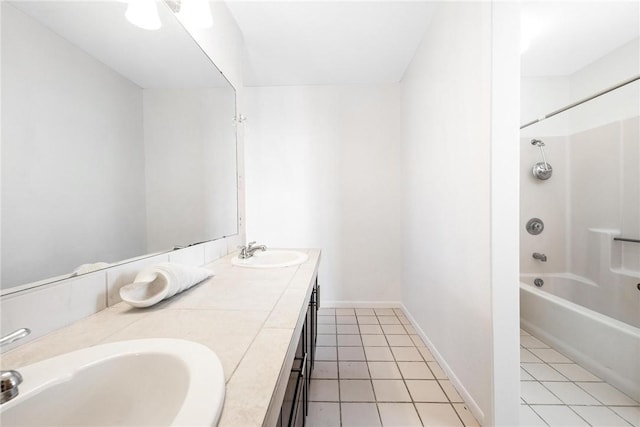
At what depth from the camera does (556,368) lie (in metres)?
1.54

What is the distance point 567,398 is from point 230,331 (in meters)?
1.86

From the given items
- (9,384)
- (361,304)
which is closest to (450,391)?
(361,304)

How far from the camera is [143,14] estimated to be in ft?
2.88

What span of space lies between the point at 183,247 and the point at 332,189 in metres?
1.74

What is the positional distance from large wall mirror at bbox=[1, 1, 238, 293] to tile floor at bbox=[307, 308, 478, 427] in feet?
3.85

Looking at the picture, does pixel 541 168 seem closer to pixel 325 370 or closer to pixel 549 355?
pixel 549 355

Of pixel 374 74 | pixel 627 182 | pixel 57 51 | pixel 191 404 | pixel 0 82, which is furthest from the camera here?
pixel 374 74

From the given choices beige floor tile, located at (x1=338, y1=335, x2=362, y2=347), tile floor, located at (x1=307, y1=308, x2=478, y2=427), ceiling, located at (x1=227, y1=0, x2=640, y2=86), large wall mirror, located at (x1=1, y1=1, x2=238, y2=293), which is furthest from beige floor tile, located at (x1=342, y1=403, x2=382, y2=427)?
ceiling, located at (x1=227, y1=0, x2=640, y2=86)

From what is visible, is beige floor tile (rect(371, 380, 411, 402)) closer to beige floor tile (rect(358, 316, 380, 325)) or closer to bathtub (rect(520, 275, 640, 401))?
beige floor tile (rect(358, 316, 380, 325))

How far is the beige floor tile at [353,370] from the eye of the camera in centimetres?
155

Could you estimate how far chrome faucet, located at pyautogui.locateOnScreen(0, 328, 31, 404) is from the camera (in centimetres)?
33

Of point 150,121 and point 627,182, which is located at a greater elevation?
point 150,121

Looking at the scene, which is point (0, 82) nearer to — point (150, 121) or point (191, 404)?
point (150, 121)

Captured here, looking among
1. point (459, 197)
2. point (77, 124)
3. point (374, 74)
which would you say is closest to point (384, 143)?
point (374, 74)
